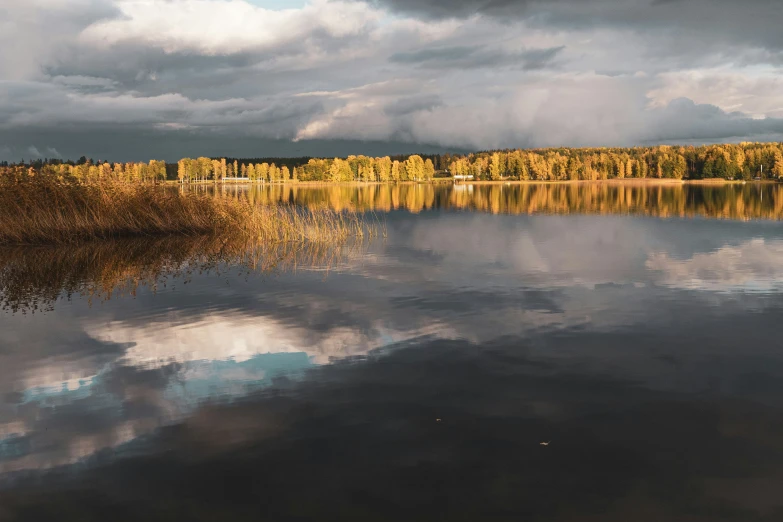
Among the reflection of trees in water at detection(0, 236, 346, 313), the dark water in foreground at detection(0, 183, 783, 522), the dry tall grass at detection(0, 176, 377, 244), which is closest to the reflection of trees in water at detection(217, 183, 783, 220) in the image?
→ the dry tall grass at detection(0, 176, 377, 244)

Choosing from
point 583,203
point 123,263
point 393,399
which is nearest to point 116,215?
point 123,263

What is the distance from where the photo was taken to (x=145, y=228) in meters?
30.2

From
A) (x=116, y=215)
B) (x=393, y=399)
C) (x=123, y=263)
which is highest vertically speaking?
(x=116, y=215)

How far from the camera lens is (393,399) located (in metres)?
9.10

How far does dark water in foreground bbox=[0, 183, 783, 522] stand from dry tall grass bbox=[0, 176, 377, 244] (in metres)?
9.49

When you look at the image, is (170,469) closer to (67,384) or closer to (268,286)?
(67,384)

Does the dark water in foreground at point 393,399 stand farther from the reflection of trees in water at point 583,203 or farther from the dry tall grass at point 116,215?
the reflection of trees in water at point 583,203

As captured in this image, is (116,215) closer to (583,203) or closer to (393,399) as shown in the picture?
(393,399)

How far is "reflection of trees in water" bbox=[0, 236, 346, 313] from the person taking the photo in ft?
58.7

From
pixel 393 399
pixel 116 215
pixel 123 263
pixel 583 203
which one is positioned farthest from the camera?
pixel 583 203

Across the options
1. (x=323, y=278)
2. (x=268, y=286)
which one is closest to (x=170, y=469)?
(x=268, y=286)

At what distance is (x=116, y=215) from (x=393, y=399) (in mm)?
24685

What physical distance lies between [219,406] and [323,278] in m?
11.2

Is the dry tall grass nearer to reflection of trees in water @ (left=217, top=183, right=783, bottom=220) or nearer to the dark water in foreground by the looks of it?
the dark water in foreground
